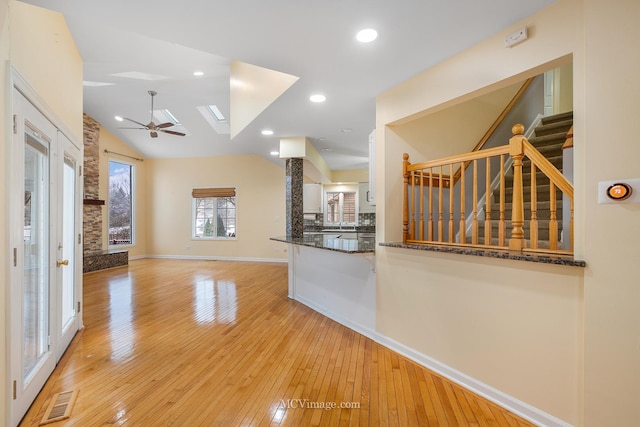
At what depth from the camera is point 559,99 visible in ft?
14.6

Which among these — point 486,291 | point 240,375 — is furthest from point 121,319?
point 486,291

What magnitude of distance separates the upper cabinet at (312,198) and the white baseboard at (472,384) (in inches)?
225

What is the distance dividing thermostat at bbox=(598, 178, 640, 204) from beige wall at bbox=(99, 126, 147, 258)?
353 inches

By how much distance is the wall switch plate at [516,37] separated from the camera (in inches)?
75.3

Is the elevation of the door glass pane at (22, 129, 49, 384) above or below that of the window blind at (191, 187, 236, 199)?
below

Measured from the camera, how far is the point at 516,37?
195 centimetres

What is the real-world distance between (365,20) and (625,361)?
2.26m

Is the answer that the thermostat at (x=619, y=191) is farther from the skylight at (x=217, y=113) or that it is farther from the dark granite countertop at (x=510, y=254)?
the skylight at (x=217, y=113)

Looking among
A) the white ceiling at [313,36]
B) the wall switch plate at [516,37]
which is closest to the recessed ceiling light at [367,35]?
the white ceiling at [313,36]

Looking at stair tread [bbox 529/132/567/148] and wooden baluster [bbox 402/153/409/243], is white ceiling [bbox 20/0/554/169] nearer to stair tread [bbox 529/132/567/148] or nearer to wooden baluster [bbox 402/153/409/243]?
A: wooden baluster [bbox 402/153/409/243]

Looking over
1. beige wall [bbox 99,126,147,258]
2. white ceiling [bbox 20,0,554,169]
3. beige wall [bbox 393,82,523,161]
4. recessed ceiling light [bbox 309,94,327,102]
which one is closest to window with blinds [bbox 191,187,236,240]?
beige wall [bbox 99,126,147,258]

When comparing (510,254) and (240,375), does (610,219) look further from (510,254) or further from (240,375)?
(240,375)

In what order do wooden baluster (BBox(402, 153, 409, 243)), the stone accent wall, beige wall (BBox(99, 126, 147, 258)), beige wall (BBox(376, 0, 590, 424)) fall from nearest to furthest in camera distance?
beige wall (BBox(376, 0, 590, 424))
wooden baluster (BBox(402, 153, 409, 243))
the stone accent wall
beige wall (BBox(99, 126, 147, 258))

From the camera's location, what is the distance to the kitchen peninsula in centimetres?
319
